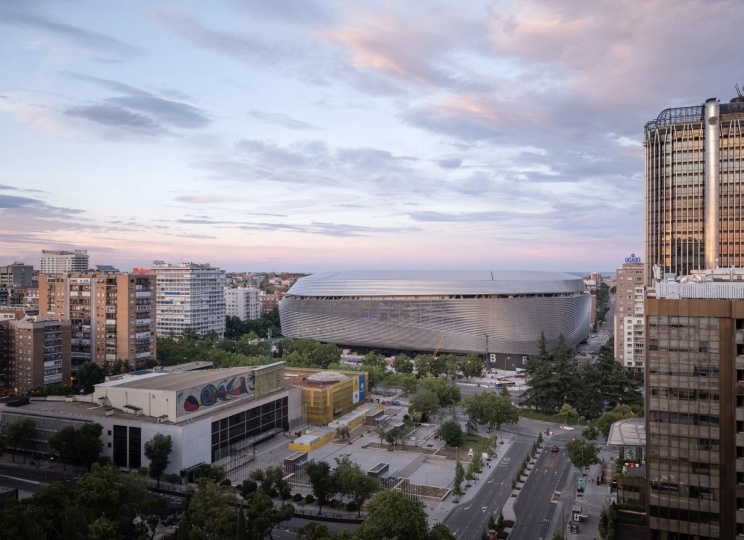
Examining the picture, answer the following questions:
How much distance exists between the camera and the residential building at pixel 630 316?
103562 mm

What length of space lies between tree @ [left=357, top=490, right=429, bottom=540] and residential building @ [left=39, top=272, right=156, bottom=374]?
219 feet

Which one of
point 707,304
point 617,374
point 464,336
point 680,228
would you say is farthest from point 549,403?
point 707,304

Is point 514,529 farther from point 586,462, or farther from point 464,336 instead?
point 464,336

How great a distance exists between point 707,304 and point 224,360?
3189 inches

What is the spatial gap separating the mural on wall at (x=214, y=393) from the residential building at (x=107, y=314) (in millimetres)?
34190

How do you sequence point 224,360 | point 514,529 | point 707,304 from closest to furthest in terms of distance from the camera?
1. point 707,304
2. point 514,529
3. point 224,360

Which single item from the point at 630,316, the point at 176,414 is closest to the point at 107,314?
the point at 176,414

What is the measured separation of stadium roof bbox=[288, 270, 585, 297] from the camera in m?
127

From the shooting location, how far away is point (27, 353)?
3248 inches

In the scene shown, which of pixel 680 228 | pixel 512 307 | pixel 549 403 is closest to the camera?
pixel 549 403

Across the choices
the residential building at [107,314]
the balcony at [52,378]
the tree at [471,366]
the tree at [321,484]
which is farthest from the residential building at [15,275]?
the tree at [321,484]

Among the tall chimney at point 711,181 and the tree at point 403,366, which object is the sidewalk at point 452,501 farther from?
the tall chimney at point 711,181

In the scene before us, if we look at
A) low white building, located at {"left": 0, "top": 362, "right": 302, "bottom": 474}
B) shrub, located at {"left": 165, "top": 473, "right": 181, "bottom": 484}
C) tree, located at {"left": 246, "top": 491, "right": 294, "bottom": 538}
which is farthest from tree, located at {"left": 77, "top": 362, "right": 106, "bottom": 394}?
tree, located at {"left": 246, "top": 491, "right": 294, "bottom": 538}

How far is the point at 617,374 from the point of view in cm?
8269
